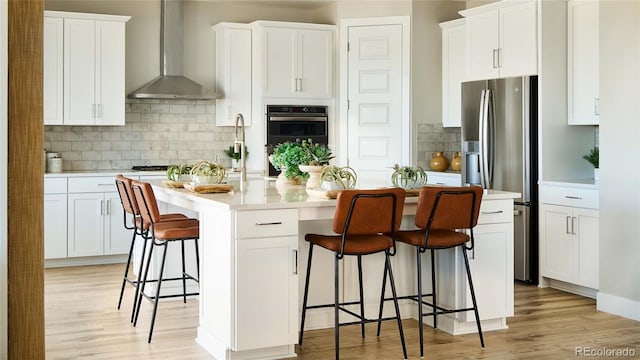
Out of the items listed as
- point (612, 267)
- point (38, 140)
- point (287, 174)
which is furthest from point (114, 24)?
point (38, 140)

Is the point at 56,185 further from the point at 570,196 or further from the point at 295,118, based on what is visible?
the point at 570,196

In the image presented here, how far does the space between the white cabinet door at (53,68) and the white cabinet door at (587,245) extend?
494 centimetres

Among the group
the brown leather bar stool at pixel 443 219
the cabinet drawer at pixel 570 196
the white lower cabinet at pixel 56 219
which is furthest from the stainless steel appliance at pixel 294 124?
the brown leather bar stool at pixel 443 219

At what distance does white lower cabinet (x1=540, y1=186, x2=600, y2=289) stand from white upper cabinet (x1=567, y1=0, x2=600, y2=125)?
679 mm

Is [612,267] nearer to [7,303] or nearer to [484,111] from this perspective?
[484,111]

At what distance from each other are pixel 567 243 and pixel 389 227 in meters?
2.42

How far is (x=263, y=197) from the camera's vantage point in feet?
14.2

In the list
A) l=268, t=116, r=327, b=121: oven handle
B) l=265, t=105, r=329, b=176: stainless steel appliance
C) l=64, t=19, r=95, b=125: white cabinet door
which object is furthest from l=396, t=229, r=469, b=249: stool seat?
l=64, t=19, r=95, b=125: white cabinet door

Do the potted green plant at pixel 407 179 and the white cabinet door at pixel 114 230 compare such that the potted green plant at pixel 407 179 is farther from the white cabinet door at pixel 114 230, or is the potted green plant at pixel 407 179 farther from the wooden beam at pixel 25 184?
the white cabinet door at pixel 114 230

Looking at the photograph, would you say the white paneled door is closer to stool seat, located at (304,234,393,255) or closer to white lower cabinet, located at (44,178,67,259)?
white lower cabinet, located at (44,178,67,259)

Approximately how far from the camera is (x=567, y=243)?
232 inches

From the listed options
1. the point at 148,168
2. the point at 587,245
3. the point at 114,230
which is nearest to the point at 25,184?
the point at 587,245

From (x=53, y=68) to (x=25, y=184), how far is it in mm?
5717

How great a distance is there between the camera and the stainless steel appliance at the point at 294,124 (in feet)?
26.1
